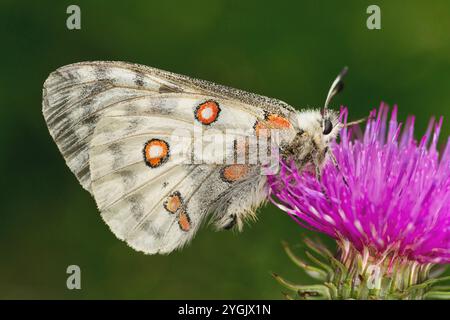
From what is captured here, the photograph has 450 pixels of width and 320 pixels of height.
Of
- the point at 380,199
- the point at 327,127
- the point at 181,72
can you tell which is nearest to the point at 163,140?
the point at 327,127

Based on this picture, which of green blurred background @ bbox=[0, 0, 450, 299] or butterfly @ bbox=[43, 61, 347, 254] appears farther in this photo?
green blurred background @ bbox=[0, 0, 450, 299]

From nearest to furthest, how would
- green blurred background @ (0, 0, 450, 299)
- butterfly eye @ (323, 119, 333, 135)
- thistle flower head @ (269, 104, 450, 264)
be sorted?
thistle flower head @ (269, 104, 450, 264) < butterfly eye @ (323, 119, 333, 135) < green blurred background @ (0, 0, 450, 299)

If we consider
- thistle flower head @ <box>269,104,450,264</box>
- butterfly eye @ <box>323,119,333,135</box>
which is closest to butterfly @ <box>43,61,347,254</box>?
butterfly eye @ <box>323,119,333,135</box>

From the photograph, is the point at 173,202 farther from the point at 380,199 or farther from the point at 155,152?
the point at 380,199

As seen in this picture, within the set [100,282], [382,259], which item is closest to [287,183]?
[382,259]

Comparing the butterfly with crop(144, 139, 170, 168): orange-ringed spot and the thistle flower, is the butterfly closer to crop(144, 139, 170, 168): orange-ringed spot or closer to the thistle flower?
crop(144, 139, 170, 168): orange-ringed spot
